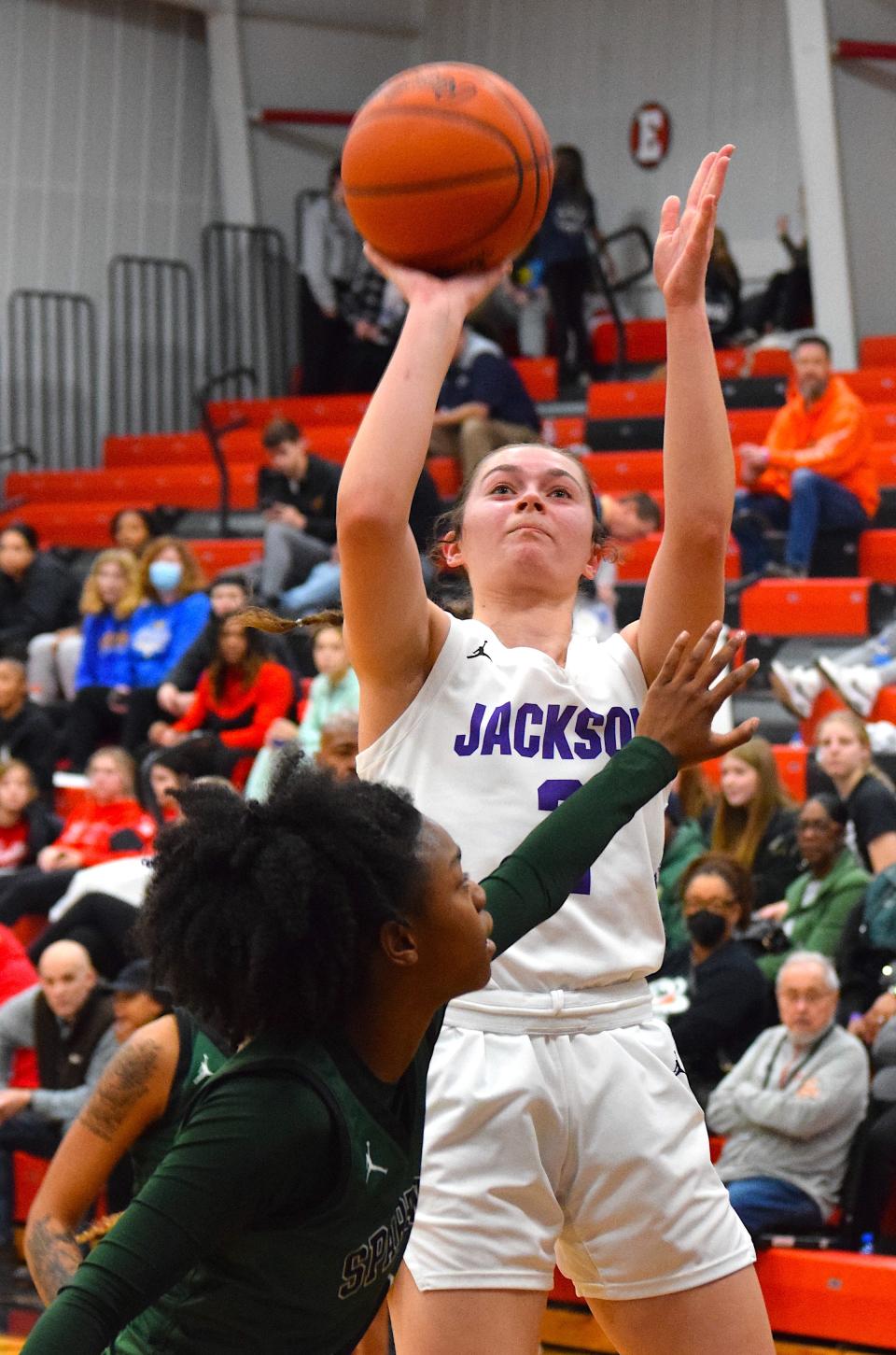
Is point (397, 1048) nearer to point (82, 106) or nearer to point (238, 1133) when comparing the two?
point (238, 1133)

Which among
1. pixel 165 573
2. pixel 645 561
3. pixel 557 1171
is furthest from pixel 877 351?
pixel 557 1171

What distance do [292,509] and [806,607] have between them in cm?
258

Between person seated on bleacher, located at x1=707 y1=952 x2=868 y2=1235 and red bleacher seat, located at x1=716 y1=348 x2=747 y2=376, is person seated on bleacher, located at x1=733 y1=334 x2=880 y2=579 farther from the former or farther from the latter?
person seated on bleacher, located at x1=707 y1=952 x2=868 y2=1235

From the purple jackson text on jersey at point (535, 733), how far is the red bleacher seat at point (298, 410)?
10.0 m

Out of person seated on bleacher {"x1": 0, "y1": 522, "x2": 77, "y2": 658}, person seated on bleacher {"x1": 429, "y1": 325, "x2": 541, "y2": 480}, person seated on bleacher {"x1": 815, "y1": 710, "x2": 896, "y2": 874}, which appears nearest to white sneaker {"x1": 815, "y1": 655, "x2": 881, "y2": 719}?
person seated on bleacher {"x1": 815, "y1": 710, "x2": 896, "y2": 874}

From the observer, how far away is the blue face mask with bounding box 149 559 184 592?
8914mm

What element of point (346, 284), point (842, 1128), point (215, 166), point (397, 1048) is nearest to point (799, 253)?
point (346, 284)

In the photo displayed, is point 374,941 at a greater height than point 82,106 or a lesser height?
lesser

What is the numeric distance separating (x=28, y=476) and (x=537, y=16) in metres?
5.00

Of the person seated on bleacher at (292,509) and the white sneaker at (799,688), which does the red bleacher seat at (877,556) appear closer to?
the white sneaker at (799,688)

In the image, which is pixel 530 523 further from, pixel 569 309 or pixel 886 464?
pixel 569 309

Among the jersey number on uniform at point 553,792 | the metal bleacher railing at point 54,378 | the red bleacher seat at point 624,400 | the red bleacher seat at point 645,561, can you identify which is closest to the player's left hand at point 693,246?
the jersey number on uniform at point 553,792

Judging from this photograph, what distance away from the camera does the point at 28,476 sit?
12.9m

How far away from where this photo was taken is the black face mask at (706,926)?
5.41 meters
